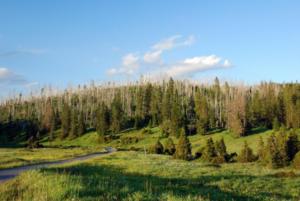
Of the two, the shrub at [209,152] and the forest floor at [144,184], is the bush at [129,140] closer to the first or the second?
the shrub at [209,152]

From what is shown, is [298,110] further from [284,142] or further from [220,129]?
[284,142]

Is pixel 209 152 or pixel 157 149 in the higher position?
pixel 157 149

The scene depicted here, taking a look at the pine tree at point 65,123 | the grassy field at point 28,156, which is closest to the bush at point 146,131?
the pine tree at point 65,123

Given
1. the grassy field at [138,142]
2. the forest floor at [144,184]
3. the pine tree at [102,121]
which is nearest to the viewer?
the forest floor at [144,184]

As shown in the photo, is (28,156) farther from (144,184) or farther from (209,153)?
(144,184)

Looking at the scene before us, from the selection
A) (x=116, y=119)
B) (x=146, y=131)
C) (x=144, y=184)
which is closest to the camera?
(x=144, y=184)

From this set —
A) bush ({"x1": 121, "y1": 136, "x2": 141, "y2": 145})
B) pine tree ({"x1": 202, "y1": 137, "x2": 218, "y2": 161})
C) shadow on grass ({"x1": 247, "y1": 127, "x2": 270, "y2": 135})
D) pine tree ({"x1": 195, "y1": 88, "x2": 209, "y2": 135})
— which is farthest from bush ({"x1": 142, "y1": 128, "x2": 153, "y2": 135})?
pine tree ({"x1": 202, "y1": 137, "x2": 218, "y2": 161})

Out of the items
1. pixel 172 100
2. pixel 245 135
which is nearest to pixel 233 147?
pixel 245 135

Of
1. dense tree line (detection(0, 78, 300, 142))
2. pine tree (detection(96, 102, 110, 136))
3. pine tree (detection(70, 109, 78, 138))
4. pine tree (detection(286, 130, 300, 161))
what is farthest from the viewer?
pine tree (detection(70, 109, 78, 138))

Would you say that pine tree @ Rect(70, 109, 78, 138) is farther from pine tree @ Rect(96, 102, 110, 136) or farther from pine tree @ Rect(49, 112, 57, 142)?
pine tree @ Rect(49, 112, 57, 142)

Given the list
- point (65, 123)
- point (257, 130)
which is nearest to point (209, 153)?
point (257, 130)

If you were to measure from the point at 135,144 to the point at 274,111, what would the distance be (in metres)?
49.7

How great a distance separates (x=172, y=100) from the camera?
511ft

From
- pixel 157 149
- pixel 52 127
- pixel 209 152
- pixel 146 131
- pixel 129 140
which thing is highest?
pixel 52 127
